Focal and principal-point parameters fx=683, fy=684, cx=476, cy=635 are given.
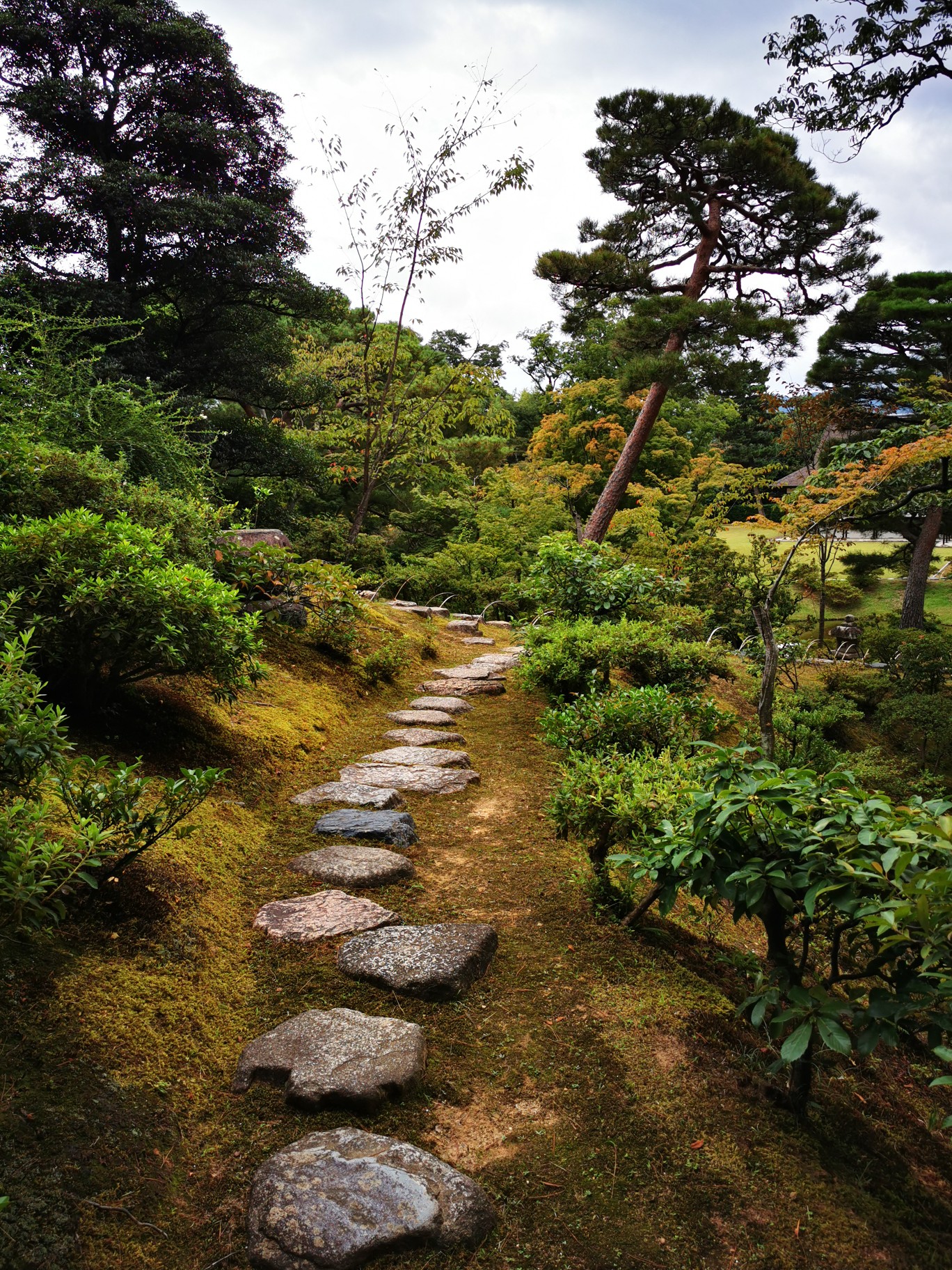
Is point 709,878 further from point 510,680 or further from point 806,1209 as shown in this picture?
point 510,680

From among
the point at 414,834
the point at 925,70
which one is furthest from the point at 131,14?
the point at 414,834

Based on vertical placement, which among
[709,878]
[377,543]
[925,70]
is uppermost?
[925,70]

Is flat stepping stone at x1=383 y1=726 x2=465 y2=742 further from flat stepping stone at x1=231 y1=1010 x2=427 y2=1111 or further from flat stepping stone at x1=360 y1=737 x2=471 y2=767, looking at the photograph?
flat stepping stone at x1=231 y1=1010 x2=427 y2=1111

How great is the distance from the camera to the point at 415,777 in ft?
12.7

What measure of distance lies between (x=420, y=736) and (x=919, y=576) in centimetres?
1400

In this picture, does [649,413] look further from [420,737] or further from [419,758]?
[419,758]

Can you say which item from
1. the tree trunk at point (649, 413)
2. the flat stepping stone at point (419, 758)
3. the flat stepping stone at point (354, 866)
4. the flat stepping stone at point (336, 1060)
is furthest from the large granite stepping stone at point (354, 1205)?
the tree trunk at point (649, 413)

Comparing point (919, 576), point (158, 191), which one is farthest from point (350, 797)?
point (919, 576)

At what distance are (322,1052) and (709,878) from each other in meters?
1.07

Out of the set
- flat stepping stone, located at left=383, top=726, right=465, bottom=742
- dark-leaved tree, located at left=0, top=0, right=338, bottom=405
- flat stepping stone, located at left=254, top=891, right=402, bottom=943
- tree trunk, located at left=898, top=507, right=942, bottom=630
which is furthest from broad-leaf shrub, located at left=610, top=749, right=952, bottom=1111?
tree trunk, located at left=898, top=507, right=942, bottom=630

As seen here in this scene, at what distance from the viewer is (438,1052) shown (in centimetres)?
183

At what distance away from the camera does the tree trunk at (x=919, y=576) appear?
561 inches

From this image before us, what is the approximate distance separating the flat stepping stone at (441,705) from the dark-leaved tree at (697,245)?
656 cm

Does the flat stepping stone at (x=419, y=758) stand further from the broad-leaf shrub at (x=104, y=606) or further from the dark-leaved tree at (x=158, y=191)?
the dark-leaved tree at (x=158, y=191)
